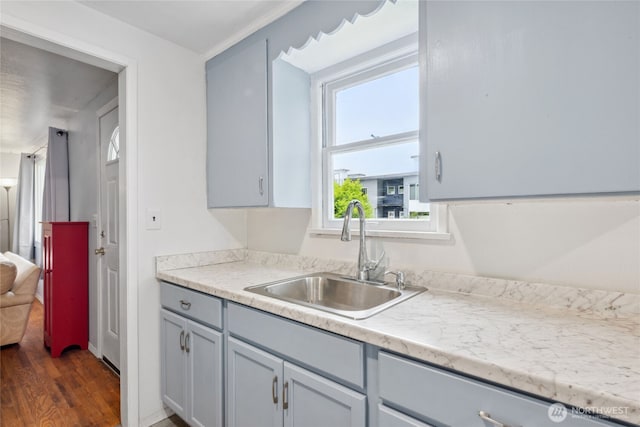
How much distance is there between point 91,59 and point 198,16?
597 millimetres

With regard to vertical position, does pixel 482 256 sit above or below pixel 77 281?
above

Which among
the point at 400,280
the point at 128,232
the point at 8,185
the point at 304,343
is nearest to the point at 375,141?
the point at 400,280

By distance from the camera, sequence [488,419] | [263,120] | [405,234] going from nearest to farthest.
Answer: [488,419]
[405,234]
[263,120]

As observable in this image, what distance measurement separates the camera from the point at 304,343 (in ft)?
3.78

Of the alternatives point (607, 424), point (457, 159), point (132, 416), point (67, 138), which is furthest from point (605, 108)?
point (67, 138)

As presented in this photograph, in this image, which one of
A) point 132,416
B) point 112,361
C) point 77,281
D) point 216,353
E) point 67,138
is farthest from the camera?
point 67,138

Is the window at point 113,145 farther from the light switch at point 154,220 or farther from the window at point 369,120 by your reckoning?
the window at point 369,120

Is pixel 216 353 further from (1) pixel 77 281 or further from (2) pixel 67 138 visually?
(2) pixel 67 138

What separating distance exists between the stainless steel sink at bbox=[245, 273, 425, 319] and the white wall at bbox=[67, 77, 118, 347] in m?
2.07

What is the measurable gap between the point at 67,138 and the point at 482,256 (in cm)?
420

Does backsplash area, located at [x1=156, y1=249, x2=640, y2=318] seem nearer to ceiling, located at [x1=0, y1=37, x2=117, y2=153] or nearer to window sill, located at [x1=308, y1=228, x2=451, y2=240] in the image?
window sill, located at [x1=308, y1=228, x2=451, y2=240]

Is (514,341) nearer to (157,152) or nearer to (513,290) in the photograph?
(513,290)

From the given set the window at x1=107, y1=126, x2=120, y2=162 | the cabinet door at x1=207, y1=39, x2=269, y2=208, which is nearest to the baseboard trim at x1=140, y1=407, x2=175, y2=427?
the cabinet door at x1=207, y1=39, x2=269, y2=208

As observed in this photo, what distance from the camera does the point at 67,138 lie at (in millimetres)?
3596
